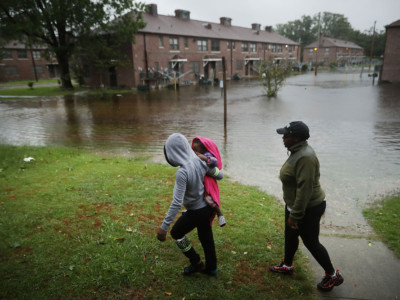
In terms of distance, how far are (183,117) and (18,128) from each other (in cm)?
827

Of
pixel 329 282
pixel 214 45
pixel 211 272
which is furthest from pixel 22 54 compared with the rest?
pixel 329 282

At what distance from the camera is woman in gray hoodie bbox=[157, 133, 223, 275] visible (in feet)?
9.46

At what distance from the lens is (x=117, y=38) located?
101 feet

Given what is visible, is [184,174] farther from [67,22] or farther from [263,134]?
[67,22]

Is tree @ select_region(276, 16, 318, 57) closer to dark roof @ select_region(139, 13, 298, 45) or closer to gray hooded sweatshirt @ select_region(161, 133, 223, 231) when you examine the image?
dark roof @ select_region(139, 13, 298, 45)

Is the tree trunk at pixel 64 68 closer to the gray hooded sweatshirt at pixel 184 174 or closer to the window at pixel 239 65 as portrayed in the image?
the window at pixel 239 65

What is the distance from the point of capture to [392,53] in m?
34.2

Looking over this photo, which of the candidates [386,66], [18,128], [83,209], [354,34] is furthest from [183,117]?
[354,34]

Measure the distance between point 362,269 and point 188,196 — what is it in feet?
8.26

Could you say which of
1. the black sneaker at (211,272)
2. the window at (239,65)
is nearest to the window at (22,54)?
the window at (239,65)

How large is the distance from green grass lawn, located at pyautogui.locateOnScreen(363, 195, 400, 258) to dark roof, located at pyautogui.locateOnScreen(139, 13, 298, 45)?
3354 centimetres

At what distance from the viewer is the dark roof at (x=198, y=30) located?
122 feet

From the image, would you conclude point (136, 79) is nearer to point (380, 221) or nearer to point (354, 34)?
point (380, 221)

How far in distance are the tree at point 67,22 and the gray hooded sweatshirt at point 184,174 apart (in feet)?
91.3
